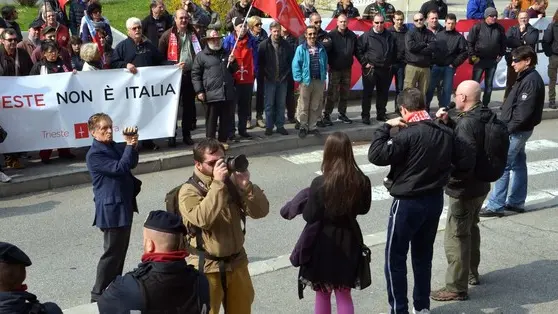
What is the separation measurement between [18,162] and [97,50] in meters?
1.92

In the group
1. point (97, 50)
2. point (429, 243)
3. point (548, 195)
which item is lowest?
point (548, 195)

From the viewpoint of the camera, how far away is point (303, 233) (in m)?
5.68

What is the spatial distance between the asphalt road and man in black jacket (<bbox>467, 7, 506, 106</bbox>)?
9.43 ft

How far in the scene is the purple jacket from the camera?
5.62m

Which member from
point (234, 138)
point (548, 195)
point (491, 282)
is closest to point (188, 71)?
point (234, 138)

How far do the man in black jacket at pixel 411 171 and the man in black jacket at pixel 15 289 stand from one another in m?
2.93

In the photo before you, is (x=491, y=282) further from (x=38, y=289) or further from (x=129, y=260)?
(x=38, y=289)

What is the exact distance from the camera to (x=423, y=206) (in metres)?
6.07

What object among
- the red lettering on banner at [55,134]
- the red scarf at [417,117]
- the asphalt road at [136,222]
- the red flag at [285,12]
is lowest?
the asphalt road at [136,222]

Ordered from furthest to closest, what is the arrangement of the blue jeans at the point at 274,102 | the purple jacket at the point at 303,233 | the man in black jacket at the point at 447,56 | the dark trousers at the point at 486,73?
the dark trousers at the point at 486,73
the man in black jacket at the point at 447,56
the blue jeans at the point at 274,102
the purple jacket at the point at 303,233

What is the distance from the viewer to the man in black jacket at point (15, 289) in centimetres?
363

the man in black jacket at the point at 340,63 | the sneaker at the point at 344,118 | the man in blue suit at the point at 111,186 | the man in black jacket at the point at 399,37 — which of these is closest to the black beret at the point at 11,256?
the man in blue suit at the point at 111,186

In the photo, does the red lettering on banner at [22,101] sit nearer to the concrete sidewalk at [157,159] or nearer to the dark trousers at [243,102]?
the concrete sidewalk at [157,159]

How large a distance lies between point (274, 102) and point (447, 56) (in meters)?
3.57
